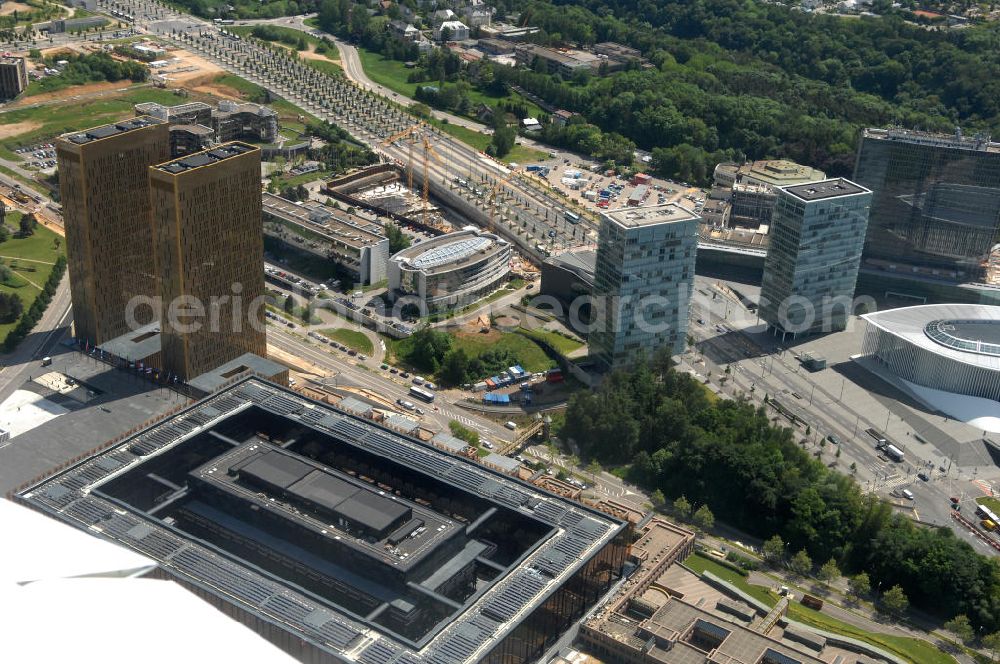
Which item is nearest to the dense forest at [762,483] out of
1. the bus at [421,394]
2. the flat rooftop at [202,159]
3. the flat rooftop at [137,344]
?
the bus at [421,394]

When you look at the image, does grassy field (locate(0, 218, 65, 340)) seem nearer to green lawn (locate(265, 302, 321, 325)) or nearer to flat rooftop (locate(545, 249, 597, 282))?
green lawn (locate(265, 302, 321, 325))

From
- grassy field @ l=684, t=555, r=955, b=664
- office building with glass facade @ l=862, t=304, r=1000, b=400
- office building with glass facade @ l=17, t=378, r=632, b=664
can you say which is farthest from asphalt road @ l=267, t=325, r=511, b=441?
office building with glass facade @ l=862, t=304, r=1000, b=400

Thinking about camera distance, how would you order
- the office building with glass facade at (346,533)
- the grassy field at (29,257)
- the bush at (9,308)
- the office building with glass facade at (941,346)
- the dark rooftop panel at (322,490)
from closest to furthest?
the office building with glass facade at (346,533), the dark rooftop panel at (322,490), the office building with glass facade at (941,346), the bush at (9,308), the grassy field at (29,257)

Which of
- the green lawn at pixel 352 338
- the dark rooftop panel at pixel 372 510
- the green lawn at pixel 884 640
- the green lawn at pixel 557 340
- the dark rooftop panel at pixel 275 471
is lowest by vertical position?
the green lawn at pixel 884 640

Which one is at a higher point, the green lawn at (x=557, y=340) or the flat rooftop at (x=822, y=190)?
the flat rooftop at (x=822, y=190)

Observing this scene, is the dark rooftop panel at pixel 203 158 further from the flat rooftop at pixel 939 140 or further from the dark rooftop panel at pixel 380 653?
the flat rooftop at pixel 939 140

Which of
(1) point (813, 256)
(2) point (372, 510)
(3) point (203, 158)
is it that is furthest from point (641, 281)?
(2) point (372, 510)
